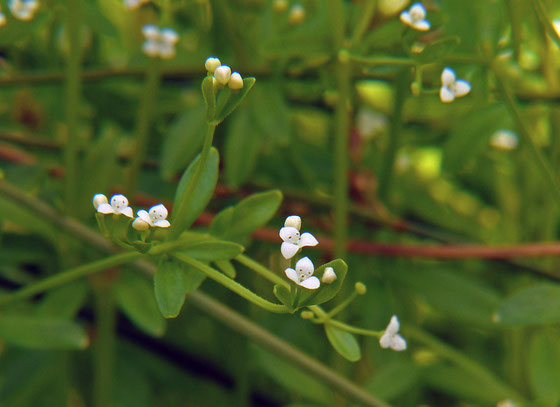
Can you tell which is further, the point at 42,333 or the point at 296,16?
the point at 296,16

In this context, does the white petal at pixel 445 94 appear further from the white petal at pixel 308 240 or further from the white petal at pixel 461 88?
the white petal at pixel 308 240

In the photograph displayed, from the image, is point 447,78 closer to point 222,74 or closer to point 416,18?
point 416,18

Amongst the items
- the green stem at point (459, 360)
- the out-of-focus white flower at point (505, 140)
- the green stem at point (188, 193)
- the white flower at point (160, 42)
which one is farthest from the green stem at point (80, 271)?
the out-of-focus white flower at point (505, 140)

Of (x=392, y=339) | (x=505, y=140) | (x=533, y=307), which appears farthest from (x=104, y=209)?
(x=505, y=140)

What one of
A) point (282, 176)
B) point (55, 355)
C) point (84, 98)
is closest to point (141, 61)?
point (84, 98)

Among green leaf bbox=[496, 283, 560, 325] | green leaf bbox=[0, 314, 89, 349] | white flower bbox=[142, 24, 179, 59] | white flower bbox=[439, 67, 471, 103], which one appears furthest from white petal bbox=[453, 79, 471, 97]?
green leaf bbox=[0, 314, 89, 349]

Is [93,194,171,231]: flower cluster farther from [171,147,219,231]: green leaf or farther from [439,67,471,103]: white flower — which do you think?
[439,67,471,103]: white flower
